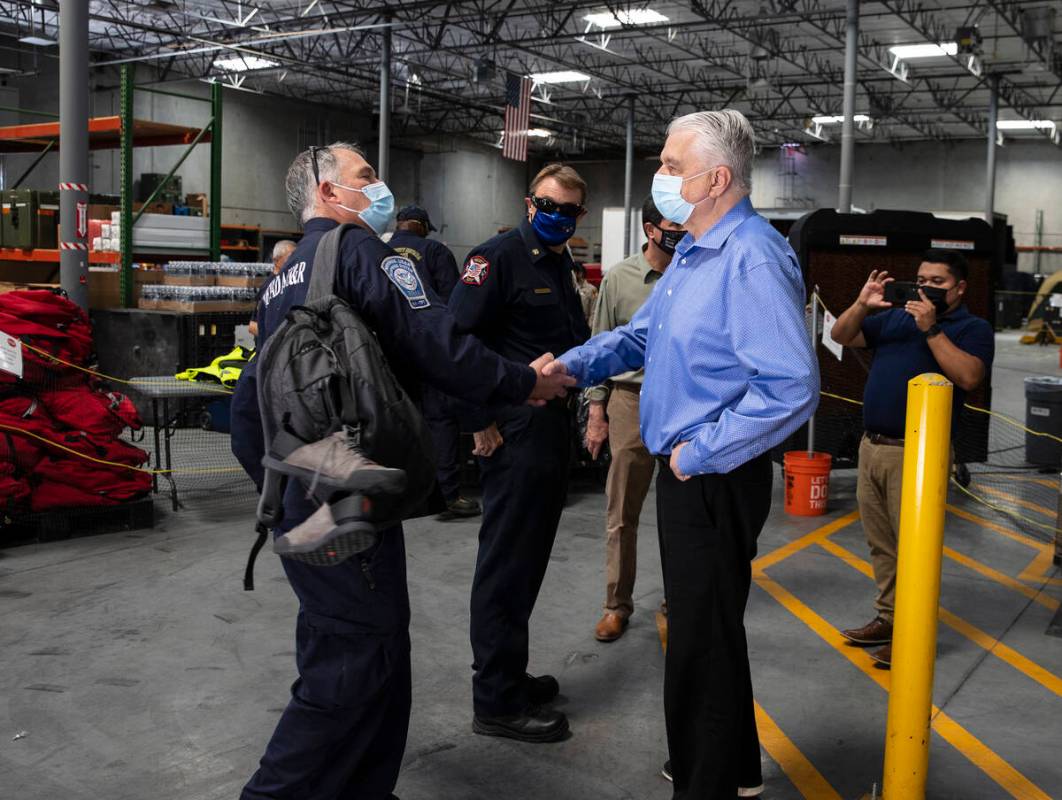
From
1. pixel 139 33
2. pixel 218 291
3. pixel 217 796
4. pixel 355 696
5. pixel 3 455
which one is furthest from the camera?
pixel 139 33

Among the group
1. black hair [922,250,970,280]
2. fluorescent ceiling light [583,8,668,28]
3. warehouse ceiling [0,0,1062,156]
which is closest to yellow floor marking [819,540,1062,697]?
black hair [922,250,970,280]

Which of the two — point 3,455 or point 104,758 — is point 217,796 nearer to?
point 104,758

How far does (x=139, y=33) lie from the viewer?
2341 cm

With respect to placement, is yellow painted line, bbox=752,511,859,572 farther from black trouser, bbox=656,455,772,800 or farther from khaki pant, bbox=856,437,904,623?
black trouser, bbox=656,455,772,800

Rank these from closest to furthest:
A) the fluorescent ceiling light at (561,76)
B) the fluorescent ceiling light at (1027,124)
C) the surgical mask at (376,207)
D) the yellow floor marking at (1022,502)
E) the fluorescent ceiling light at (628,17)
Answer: the surgical mask at (376,207)
the yellow floor marking at (1022,502)
the fluorescent ceiling light at (628,17)
the fluorescent ceiling light at (561,76)
the fluorescent ceiling light at (1027,124)

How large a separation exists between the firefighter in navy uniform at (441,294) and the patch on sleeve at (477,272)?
271 centimetres

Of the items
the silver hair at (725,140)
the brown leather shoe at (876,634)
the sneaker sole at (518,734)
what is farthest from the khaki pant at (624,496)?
the silver hair at (725,140)

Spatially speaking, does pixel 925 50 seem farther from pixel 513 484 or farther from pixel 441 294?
pixel 513 484

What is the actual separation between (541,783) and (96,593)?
2.85 metres

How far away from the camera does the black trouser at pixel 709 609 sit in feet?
8.49

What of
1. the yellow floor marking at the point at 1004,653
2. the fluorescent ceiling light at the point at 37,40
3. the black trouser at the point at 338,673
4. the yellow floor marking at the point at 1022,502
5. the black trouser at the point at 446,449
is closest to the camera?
the black trouser at the point at 338,673

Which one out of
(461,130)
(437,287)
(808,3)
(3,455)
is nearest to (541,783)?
(3,455)

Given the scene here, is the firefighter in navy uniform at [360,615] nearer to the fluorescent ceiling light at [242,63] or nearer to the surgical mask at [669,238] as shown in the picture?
the surgical mask at [669,238]

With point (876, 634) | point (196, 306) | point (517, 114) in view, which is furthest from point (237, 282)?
point (517, 114)
